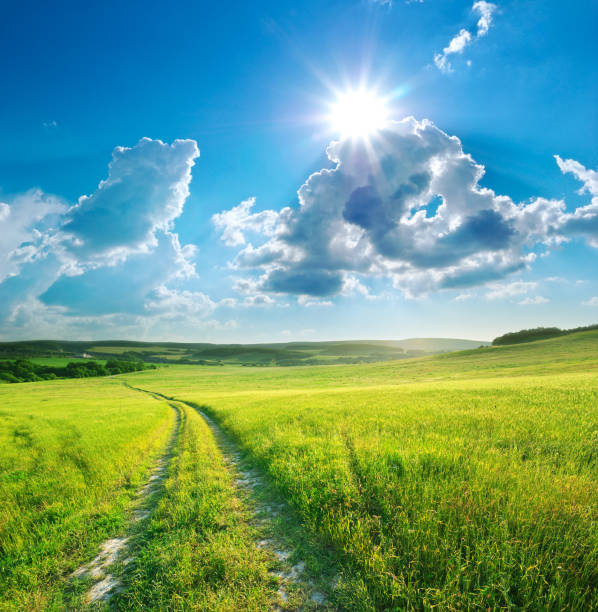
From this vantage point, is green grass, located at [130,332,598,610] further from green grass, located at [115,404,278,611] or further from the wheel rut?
green grass, located at [115,404,278,611]

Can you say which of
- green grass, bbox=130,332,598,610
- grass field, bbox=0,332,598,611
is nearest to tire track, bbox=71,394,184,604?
grass field, bbox=0,332,598,611

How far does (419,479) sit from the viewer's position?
596 cm

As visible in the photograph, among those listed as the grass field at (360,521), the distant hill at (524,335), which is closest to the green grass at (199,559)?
the grass field at (360,521)

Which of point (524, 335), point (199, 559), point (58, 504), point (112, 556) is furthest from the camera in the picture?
point (524, 335)

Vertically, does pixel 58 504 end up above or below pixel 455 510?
below

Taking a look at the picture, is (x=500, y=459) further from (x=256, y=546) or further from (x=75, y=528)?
(x=75, y=528)

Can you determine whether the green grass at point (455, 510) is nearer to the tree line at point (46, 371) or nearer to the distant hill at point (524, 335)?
the distant hill at point (524, 335)

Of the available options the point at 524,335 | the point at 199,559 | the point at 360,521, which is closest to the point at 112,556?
the point at 199,559

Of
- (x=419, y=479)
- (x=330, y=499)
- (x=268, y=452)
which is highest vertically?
(x=419, y=479)

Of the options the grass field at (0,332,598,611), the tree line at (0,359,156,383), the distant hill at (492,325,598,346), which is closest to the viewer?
the grass field at (0,332,598,611)

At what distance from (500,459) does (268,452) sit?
6969 millimetres

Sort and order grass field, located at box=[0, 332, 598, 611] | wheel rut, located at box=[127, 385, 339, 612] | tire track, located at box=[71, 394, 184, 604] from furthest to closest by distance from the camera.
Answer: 1. tire track, located at box=[71, 394, 184, 604]
2. wheel rut, located at box=[127, 385, 339, 612]
3. grass field, located at box=[0, 332, 598, 611]

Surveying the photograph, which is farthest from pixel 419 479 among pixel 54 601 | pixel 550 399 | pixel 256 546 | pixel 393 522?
pixel 550 399

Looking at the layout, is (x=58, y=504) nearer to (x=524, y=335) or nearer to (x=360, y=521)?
(x=360, y=521)
